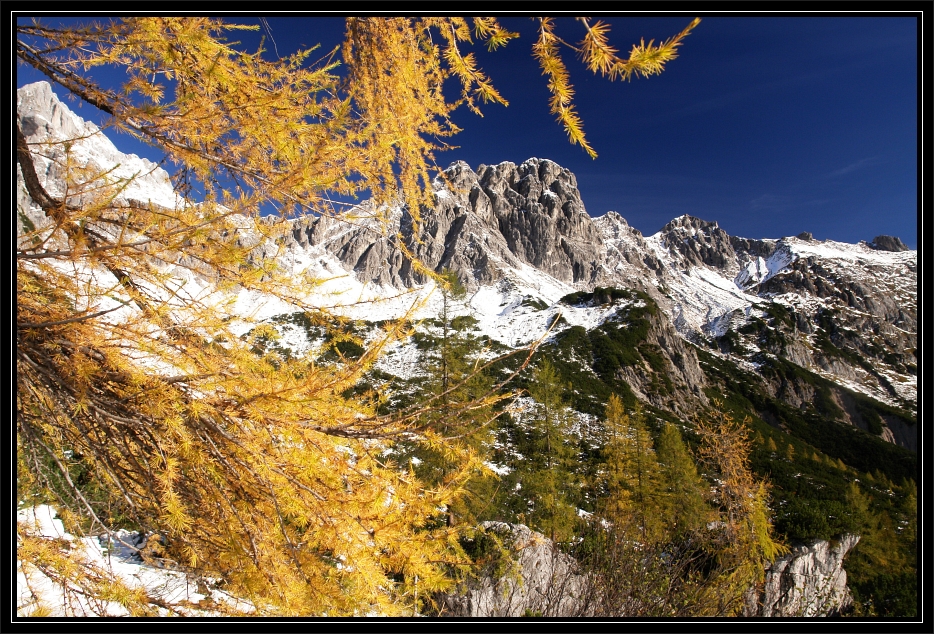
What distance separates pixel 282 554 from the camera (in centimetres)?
215

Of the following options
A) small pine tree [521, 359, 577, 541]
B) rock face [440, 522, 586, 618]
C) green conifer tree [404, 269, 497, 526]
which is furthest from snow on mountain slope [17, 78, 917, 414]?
rock face [440, 522, 586, 618]

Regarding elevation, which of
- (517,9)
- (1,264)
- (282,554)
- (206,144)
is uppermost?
(517,9)

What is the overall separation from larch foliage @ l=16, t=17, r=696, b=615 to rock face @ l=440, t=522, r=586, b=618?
2.90 meters

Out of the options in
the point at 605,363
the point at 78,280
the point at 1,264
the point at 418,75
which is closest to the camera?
the point at 1,264

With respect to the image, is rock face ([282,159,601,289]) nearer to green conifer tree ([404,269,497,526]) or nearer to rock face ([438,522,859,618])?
green conifer tree ([404,269,497,526])

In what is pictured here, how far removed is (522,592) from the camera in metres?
5.68

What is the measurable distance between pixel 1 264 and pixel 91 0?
1348 millimetres

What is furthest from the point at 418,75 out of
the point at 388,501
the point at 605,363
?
the point at 605,363

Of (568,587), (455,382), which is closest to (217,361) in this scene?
(568,587)

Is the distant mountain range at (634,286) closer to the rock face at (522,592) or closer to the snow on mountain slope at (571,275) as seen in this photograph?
the snow on mountain slope at (571,275)

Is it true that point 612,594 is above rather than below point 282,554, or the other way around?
below

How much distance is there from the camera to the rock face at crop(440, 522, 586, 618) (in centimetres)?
455

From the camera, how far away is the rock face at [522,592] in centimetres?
455

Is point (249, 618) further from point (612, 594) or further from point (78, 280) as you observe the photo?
point (612, 594)
